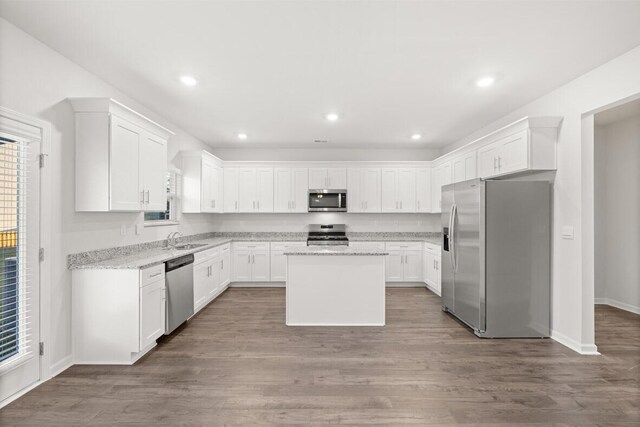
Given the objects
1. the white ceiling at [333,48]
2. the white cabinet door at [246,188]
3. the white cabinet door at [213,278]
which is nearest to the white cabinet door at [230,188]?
the white cabinet door at [246,188]

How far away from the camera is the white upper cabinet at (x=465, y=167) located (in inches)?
190

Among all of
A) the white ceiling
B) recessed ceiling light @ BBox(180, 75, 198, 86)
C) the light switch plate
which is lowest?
the light switch plate

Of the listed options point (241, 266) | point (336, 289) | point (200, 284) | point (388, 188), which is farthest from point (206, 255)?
point (388, 188)

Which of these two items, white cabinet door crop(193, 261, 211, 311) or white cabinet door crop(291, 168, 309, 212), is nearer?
white cabinet door crop(193, 261, 211, 311)

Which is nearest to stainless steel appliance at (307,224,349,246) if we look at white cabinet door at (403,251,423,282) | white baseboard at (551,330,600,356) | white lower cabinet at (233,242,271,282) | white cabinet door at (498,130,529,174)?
white lower cabinet at (233,242,271,282)

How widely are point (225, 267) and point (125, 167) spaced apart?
120 inches

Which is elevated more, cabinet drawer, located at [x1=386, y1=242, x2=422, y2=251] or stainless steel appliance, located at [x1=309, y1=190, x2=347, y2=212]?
stainless steel appliance, located at [x1=309, y1=190, x2=347, y2=212]

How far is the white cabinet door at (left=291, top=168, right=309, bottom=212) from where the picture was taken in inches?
257

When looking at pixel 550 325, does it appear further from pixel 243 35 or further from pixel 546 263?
pixel 243 35

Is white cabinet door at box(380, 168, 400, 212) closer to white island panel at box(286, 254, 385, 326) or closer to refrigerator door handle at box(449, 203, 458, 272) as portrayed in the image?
refrigerator door handle at box(449, 203, 458, 272)

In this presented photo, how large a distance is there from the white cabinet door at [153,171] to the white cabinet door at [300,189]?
2965mm

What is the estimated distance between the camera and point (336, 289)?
4.11 m

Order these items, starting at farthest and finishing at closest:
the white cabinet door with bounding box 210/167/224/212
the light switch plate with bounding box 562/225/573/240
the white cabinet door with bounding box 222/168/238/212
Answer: the white cabinet door with bounding box 222/168/238/212
the white cabinet door with bounding box 210/167/224/212
the light switch plate with bounding box 562/225/573/240

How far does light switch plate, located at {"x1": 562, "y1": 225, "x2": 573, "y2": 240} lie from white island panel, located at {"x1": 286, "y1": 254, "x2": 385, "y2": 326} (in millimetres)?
2019
